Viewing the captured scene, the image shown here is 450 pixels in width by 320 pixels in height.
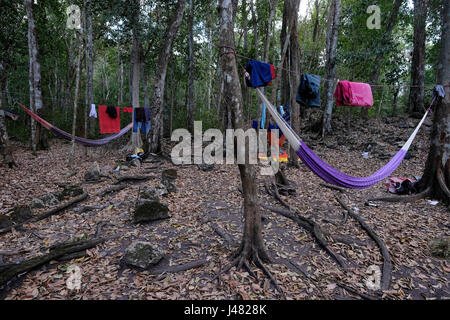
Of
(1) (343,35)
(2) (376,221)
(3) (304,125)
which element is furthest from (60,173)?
(1) (343,35)

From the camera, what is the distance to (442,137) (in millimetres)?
3510

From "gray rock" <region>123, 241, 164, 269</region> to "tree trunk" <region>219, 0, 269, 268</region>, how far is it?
2.38 feet

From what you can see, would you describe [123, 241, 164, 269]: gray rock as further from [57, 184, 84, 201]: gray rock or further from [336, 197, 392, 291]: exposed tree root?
[57, 184, 84, 201]: gray rock

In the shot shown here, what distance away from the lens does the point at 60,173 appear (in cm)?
482

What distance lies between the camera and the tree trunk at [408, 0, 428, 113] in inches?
262

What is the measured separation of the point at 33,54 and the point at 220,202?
583cm

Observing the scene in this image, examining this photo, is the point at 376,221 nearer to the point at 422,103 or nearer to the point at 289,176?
the point at 289,176

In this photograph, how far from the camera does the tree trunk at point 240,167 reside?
1.96 metres

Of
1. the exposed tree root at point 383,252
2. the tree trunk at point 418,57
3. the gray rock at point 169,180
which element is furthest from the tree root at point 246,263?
the tree trunk at point 418,57

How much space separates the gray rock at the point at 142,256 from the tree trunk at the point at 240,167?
726mm

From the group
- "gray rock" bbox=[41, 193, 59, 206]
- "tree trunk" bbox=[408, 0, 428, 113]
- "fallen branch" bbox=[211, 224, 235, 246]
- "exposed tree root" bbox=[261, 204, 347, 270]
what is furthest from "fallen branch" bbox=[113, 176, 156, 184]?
"tree trunk" bbox=[408, 0, 428, 113]

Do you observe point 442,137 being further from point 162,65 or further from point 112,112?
point 112,112

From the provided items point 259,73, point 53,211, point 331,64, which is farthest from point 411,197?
point 53,211

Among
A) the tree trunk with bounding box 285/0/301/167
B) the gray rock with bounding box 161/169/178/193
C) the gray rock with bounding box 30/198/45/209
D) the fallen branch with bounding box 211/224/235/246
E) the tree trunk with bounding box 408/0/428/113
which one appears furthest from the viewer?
the tree trunk with bounding box 408/0/428/113
